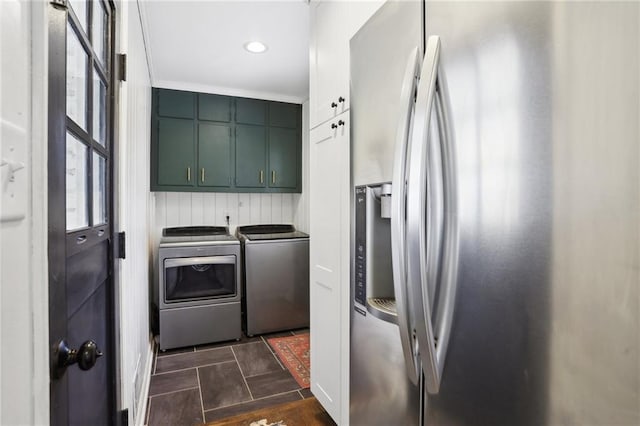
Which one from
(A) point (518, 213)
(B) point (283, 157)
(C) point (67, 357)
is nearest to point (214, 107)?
(B) point (283, 157)

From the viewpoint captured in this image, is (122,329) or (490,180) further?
(122,329)

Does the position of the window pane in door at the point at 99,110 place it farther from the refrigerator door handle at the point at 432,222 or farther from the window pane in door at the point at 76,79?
the refrigerator door handle at the point at 432,222

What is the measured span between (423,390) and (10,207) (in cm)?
93

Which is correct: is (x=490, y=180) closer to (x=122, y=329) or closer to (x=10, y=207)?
(x=10, y=207)

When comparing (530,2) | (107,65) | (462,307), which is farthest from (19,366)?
(107,65)

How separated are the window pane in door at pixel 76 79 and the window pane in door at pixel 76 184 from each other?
7cm

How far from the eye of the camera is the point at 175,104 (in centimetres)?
321

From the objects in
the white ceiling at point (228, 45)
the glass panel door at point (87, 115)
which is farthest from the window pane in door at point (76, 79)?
the white ceiling at point (228, 45)

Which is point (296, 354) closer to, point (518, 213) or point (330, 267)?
point (330, 267)

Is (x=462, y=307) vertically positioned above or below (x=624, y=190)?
below

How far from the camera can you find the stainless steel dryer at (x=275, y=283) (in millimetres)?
3123

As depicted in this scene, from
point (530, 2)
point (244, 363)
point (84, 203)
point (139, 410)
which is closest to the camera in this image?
point (530, 2)

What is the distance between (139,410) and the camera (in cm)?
178

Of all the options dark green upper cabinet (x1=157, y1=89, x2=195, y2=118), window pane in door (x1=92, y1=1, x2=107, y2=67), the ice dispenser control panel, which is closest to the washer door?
dark green upper cabinet (x1=157, y1=89, x2=195, y2=118)
